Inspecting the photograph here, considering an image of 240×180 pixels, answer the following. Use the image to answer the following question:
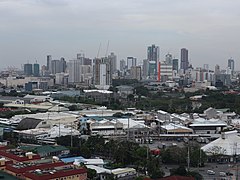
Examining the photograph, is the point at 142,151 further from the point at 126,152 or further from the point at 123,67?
the point at 123,67

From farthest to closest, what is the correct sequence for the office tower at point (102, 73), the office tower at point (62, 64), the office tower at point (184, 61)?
1. the office tower at point (62, 64)
2. the office tower at point (184, 61)
3. the office tower at point (102, 73)

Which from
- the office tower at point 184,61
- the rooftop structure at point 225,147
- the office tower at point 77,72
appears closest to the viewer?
the rooftop structure at point 225,147

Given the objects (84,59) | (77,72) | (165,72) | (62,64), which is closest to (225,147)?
(165,72)

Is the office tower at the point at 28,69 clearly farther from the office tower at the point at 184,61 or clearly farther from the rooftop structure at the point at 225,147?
the rooftop structure at the point at 225,147

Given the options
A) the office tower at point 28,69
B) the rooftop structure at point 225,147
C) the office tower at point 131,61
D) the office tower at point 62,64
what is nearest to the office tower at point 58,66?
the office tower at point 62,64

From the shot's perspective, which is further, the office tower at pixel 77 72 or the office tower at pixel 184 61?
the office tower at pixel 184 61

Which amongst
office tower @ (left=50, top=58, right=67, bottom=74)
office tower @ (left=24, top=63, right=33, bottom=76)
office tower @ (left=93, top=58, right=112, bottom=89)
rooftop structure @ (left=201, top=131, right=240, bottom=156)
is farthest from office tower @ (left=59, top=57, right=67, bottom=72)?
rooftop structure @ (left=201, top=131, right=240, bottom=156)

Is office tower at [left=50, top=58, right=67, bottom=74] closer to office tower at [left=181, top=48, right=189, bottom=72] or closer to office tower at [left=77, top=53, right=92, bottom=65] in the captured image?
office tower at [left=77, top=53, right=92, bottom=65]

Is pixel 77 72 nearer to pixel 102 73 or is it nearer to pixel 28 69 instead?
pixel 102 73

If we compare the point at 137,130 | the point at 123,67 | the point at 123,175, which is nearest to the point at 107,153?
the point at 123,175
